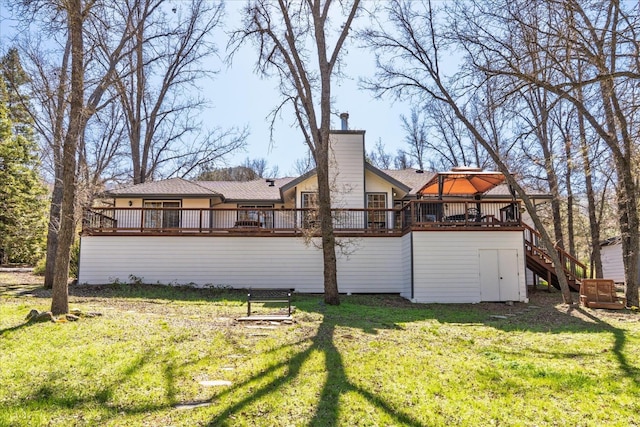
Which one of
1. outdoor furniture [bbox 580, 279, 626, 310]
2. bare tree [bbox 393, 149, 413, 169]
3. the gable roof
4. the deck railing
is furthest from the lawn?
bare tree [bbox 393, 149, 413, 169]

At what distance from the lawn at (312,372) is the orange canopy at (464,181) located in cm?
538

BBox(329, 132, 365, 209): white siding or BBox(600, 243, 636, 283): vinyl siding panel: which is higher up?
BBox(329, 132, 365, 209): white siding

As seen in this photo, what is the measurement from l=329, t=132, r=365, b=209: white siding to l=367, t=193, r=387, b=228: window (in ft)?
2.54

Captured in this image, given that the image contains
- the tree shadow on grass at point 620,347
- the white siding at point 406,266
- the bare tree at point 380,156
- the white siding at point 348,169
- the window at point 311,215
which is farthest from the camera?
the bare tree at point 380,156

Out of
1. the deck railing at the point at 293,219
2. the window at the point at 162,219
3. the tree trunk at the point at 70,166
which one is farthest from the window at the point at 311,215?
the tree trunk at the point at 70,166

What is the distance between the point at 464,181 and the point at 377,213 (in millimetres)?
3237

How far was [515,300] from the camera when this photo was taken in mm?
12672

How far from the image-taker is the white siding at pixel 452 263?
41.6 feet

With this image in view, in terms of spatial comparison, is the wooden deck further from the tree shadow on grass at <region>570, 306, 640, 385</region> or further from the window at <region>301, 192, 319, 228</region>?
the tree shadow on grass at <region>570, 306, 640, 385</region>

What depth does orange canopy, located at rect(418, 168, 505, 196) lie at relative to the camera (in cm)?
1310

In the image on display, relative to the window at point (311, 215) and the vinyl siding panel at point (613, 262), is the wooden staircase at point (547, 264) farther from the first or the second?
the vinyl siding panel at point (613, 262)

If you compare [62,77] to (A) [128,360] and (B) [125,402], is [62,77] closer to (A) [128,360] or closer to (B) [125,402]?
(A) [128,360]

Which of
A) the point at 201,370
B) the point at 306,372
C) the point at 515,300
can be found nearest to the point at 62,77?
the point at 201,370

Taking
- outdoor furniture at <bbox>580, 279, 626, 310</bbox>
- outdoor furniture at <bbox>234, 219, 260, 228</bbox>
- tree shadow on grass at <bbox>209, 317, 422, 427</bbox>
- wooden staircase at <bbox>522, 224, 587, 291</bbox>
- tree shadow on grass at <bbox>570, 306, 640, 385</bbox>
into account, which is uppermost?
outdoor furniture at <bbox>234, 219, 260, 228</bbox>
